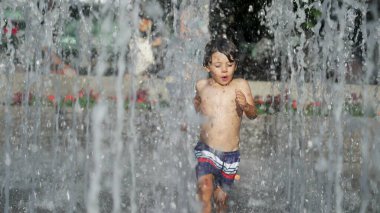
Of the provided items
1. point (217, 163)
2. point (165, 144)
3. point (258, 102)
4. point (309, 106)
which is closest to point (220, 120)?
point (217, 163)

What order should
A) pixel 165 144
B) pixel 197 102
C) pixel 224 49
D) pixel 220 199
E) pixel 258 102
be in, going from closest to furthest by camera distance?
1. pixel 224 49
2. pixel 220 199
3. pixel 197 102
4. pixel 165 144
5. pixel 258 102

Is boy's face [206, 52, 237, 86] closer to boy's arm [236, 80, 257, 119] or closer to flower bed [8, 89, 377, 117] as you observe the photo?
boy's arm [236, 80, 257, 119]

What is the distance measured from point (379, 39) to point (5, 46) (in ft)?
19.3

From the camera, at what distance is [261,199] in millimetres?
4664

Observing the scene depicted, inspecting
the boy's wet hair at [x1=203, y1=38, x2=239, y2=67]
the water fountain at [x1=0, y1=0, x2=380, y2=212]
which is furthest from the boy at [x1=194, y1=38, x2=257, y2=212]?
the water fountain at [x1=0, y1=0, x2=380, y2=212]

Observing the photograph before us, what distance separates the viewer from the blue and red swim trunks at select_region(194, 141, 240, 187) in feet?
11.6

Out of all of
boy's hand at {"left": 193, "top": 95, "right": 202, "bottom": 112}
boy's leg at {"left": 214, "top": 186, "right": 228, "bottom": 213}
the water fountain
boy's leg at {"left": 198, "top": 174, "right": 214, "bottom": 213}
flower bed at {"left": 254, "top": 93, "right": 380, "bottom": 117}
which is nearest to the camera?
boy's leg at {"left": 198, "top": 174, "right": 214, "bottom": 213}

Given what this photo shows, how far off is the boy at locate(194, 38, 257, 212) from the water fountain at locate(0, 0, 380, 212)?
25 centimetres

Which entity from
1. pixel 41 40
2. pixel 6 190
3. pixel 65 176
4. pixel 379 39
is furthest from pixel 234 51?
pixel 379 39

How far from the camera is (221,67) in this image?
3539mm

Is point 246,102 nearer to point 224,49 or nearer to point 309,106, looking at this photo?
point 224,49

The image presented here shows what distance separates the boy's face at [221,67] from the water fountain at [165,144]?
42 centimetres

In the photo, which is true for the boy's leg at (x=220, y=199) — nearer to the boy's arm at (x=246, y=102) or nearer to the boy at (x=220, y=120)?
the boy at (x=220, y=120)

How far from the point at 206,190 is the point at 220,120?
15.8 inches
